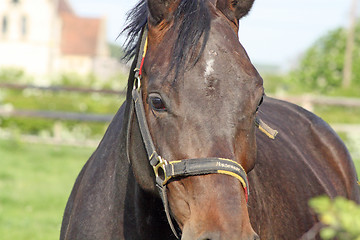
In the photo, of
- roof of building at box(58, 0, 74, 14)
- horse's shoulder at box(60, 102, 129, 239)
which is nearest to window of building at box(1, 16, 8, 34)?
roof of building at box(58, 0, 74, 14)

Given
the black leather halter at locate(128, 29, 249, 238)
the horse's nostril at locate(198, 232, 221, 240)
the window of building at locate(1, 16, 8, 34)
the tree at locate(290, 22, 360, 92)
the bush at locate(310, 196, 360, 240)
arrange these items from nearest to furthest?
the bush at locate(310, 196, 360, 240)
the horse's nostril at locate(198, 232, 221, 240)
the black leather halter at locate(128, 29, 249, 238)
the tree at locate(290, 22, 360, 92)
the window of building at locate(1, 16, 8, 34)

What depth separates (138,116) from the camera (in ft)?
8.13

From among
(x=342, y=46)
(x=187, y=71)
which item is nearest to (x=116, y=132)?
(x=187, y=71)

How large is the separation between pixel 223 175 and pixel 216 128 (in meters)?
0.18

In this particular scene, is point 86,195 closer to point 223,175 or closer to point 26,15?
point 223,175

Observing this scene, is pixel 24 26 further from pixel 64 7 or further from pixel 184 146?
pixel 184 146

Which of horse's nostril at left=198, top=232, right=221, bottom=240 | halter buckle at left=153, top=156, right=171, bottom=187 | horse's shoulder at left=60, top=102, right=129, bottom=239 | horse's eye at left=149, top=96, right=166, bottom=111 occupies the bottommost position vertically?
horse's shoulder at left=60, top=102, right=129, bottom=239

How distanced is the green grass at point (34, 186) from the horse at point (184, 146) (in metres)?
3.86

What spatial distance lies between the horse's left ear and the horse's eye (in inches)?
20.8

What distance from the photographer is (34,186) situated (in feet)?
30.6

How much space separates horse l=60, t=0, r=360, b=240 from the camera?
2.12m

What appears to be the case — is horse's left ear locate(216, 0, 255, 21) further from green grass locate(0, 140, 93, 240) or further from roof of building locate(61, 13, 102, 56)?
roof of building locate(61, 13, 102, 56)

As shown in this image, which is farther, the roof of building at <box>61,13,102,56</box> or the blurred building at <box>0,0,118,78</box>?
the roof of building at <box>61,13,102,56</box>

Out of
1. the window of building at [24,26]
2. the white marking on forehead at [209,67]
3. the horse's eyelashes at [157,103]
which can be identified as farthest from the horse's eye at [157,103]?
the window of building at [24,26]
